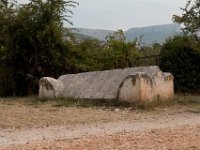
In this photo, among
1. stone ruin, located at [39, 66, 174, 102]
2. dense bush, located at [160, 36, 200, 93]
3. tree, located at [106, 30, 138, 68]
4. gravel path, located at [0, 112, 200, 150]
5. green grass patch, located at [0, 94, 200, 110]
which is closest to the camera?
gravel path, located at [0, 112, 200, 150]

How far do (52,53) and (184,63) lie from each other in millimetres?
5482

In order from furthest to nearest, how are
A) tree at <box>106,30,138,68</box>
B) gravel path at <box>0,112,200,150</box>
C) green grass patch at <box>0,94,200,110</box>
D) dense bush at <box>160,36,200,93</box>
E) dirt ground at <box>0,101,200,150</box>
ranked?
tree at <box>106,30,138,68</box> → dense bush at <box>160,36,200,93</box> → green grass patch at <box>0,94,200,110</box> → dirt ground at <box>0,101,200,150</box> → gravel path at <box>0,112,200,150</box>

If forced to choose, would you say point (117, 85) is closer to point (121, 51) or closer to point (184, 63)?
point (184, 63)

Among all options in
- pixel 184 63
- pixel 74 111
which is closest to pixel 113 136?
pixel 74 111

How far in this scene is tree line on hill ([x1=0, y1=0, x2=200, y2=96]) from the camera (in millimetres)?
20062

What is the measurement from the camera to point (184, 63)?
19.9 m

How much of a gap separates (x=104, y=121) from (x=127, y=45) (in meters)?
10.2

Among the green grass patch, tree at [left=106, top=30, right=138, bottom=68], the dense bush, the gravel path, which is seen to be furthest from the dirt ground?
tree at [left=106, top=30, right=138, bottom=68]

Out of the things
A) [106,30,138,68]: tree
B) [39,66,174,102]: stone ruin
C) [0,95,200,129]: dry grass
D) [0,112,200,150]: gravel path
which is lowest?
[0,112,200,150]: gravel path

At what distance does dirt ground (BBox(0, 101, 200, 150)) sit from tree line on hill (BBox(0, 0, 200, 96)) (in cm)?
462

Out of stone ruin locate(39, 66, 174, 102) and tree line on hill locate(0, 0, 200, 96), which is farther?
tree line on hill locate(0, 0, 200, 96)

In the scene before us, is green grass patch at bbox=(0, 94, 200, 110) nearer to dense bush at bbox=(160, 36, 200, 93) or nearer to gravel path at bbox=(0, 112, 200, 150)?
dense bush at bbox=(160, 36, 200, 93)

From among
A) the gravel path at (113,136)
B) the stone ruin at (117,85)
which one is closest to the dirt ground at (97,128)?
the gravel path at (113,136)

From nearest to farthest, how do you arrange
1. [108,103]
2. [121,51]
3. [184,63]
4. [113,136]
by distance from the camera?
[113,136], [108,103], [184,63], [121,51]
